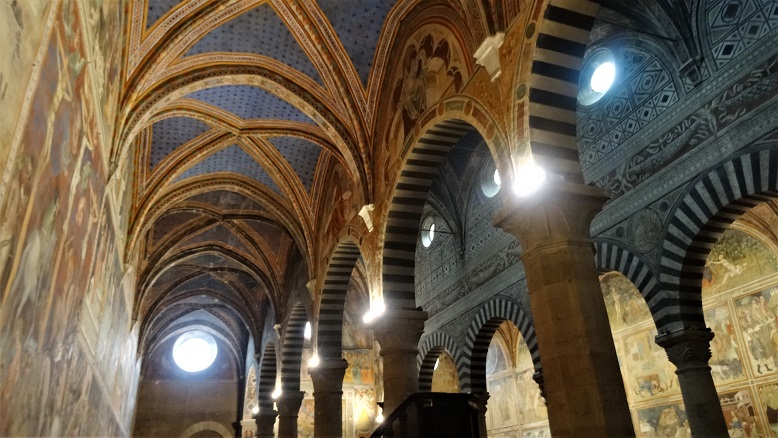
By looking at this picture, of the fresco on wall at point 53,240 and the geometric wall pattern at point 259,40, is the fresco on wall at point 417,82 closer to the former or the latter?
the geometric wall pattern at point 259,40

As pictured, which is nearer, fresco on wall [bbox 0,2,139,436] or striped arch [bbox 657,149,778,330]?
fresco on wall [bbox 0,2,139,436]

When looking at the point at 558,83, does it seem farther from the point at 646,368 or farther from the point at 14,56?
the point at 646,368

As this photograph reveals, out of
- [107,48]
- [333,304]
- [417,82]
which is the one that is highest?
[417,82]

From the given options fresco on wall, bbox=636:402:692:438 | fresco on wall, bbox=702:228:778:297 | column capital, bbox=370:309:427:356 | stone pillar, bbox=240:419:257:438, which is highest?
fresco on wall, bbox=702:228:778:297

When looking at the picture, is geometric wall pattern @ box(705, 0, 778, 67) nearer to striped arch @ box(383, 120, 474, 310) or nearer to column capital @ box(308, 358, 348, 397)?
striped arch @ box(383, 120, 474, 310)

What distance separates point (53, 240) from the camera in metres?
5.04

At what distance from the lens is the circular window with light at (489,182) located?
40.9ft

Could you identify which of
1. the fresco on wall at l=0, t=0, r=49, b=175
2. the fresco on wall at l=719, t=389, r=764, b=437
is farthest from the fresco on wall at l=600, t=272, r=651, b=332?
the fresco on wall at l=0, t=0, r=49, b=175

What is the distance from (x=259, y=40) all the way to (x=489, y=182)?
586 centimetres

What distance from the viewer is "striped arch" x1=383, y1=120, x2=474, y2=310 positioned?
30.5ft

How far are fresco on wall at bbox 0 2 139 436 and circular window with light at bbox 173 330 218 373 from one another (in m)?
21.6

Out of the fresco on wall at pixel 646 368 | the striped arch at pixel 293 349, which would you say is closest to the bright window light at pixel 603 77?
the fresco on wall at pixel 646 368

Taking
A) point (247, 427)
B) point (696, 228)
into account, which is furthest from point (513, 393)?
point (247, 427)

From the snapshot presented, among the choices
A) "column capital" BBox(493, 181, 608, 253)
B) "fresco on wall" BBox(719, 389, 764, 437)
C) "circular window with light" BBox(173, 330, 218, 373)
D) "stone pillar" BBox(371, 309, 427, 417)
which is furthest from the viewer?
"circular window with light" BBox(173, 330, 218, 373)
